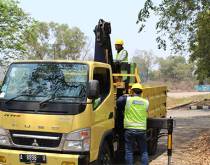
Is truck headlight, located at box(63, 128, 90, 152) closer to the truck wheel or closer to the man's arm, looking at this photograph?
the truck wheel

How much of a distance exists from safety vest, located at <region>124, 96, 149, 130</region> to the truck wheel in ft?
2.57

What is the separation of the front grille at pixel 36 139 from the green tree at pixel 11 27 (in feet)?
77.6

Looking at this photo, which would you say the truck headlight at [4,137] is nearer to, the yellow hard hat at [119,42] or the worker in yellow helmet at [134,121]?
the worker in yellow helmet at [134,121]

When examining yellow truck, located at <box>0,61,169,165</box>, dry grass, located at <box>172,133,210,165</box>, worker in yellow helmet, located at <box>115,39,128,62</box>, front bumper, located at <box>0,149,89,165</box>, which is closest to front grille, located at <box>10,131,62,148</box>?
yellow truck, located at <box>0,61,169,165</box>

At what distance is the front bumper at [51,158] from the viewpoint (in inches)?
307

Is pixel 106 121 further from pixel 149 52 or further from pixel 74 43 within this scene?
Answer: pixel 149 52

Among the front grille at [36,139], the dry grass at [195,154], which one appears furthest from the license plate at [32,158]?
the dry grass at [195,154]

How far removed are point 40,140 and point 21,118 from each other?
495 millimetres

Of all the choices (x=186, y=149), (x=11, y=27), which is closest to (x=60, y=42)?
(x=11, y=27)

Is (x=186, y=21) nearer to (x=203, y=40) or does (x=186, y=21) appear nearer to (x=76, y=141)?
(x=203, y=40)

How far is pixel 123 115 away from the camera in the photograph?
10.2 meters

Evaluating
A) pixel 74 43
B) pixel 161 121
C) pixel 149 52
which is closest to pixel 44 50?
pixel 74 43

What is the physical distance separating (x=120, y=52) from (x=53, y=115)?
3497 mm

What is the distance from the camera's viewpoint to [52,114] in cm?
804
